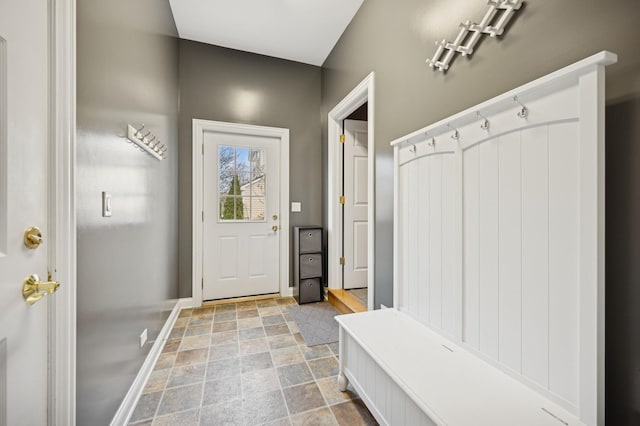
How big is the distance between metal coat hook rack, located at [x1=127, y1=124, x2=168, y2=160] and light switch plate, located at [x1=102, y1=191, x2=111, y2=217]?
16.3 inches

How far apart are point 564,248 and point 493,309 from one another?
1.23ft

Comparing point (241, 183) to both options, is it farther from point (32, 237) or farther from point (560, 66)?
point (560, 66)

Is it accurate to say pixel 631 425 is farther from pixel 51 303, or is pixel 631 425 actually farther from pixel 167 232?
pixel 167 232

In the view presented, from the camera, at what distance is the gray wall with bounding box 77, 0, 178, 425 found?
39.3 inches

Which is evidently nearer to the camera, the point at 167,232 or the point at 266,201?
the point at 167,232

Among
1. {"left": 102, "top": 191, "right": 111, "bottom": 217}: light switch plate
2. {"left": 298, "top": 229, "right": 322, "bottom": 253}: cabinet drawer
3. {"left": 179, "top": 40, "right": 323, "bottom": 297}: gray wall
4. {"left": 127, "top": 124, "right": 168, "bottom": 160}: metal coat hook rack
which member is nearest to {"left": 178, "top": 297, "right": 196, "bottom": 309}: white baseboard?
{"left": 179, "top": 40, "right": 323, "bottom": 297}: gray wall

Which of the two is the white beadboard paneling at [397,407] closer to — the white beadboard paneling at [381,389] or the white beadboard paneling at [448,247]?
the white beadboard paneling at [381,389]

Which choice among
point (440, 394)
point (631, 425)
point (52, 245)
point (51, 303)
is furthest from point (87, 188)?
point (631, 425)

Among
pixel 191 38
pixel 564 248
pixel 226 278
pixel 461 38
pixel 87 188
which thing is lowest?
pixel 226 278

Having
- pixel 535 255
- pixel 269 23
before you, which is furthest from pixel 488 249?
pixel 269 23

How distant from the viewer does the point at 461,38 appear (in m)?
1.27

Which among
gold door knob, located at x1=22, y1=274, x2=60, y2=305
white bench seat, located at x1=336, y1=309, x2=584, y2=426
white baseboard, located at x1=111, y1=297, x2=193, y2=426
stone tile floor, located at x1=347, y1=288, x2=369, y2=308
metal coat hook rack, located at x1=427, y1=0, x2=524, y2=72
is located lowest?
white baseboard, located at x1=111, y1=297, x2=193, y2=426

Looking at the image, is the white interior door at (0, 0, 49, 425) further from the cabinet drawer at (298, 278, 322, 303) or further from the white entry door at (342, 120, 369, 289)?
the white entry door at (342, 120, 369, 289)

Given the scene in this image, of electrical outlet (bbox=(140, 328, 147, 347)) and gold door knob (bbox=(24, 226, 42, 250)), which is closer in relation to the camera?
gold door knob (bbox=(24, 226, 42, 250))
